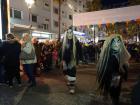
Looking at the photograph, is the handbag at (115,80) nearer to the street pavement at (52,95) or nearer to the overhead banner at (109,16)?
the street pavement at (52,95)

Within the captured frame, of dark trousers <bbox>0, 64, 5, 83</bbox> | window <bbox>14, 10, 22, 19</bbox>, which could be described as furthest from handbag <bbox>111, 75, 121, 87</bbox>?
window <bbox>14, 10, 22, 19</bbox>

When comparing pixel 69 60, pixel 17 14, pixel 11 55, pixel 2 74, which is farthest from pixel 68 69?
pixel 17 14

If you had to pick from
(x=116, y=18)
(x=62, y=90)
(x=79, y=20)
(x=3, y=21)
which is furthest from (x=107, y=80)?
(x=79, y=20)

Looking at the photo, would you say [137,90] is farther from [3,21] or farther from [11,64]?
[3,21]

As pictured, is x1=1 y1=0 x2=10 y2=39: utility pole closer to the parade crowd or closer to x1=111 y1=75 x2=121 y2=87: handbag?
the parade crowd

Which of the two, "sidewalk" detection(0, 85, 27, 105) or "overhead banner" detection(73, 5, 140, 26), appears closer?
"sidewalk" detection(0, 85, 27, 105)

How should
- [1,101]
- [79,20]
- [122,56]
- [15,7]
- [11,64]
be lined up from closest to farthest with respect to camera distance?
1. [122,56]
2. [1,101]
3. [11,64]
4. [79,20]
5. [15,7]

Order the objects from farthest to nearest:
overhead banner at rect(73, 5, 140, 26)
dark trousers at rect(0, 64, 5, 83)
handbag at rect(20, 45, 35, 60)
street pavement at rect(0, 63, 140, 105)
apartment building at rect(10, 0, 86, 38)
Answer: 1. apartment building at rect(10, 0, 86, 38)
2. overhead banner at rect(73, 5, 140, 26)
3. dark trousers at rect(0, 64, 5, 83)
4. handbag at rect(20, 45, 35, 60)
5. street pavement at rect(0, 63, 140, 105)

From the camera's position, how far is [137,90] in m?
3.10

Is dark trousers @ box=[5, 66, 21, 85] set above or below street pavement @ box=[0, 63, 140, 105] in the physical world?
above

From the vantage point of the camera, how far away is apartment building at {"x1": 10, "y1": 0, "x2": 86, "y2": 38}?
101ft

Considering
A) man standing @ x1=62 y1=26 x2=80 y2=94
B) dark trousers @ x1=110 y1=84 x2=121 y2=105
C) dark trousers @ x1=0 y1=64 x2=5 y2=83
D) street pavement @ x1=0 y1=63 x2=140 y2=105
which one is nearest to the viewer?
dark trousers @ x1=110 y1=84 x2=121 y2=105

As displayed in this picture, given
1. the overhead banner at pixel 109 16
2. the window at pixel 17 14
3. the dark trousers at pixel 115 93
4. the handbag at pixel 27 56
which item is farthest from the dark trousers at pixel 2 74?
the window at pixel 17 14

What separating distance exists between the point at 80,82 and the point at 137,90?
756cm
